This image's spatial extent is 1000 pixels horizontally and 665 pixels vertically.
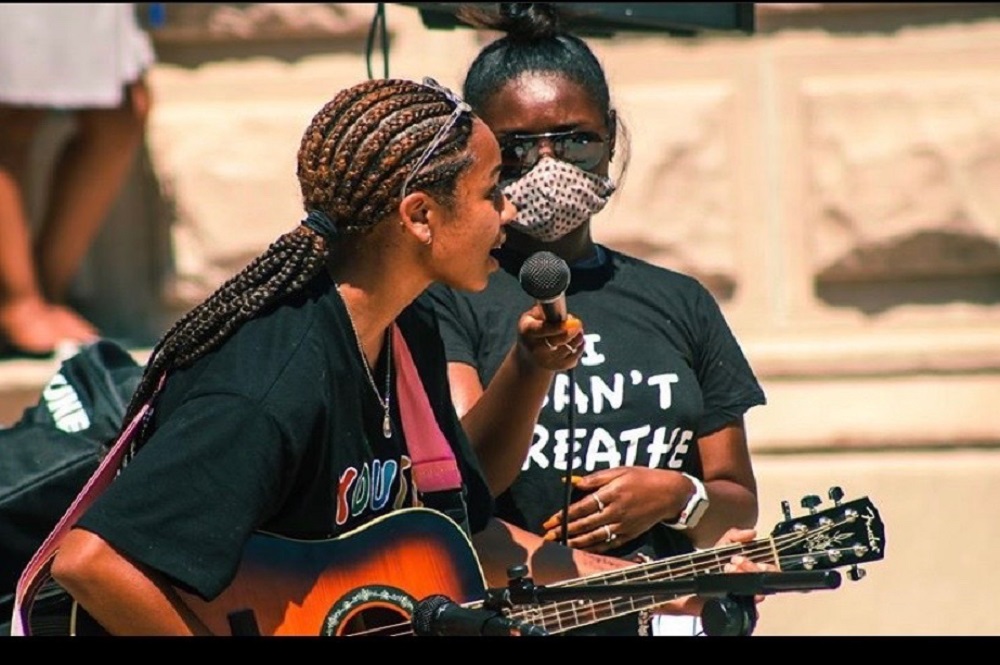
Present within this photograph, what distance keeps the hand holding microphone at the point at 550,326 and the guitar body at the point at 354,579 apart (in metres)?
0.30

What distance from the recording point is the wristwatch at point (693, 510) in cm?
353

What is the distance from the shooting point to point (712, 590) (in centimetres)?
286

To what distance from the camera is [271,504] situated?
284 cm

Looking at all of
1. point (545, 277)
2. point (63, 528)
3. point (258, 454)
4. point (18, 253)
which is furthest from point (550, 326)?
point (18, 253)

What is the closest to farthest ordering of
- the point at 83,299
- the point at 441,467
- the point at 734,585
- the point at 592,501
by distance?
the point at 734,585
the point at 441,467
the point at 592,501
the point at 83,299

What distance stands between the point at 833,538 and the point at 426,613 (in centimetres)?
68

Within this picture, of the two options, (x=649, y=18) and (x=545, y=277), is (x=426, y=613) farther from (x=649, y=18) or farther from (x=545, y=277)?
(x=649, y=18)

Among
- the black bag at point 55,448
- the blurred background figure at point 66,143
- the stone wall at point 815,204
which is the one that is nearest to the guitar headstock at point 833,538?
the black bag at point 55,448

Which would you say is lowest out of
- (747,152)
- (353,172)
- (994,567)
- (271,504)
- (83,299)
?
(994,567)

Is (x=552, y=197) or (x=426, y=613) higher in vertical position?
(x=552, y=197)
